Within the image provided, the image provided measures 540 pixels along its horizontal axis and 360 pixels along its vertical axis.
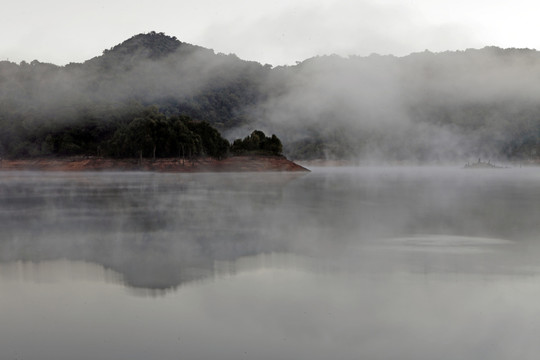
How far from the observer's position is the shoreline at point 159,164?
111875 mm

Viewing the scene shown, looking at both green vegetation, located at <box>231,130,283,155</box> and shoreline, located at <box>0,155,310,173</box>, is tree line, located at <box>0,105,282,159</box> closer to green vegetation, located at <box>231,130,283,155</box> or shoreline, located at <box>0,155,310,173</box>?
green vegetation, located at <box>231,130,283,155</box>

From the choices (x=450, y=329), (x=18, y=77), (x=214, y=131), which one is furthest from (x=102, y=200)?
(x=18, y=77)

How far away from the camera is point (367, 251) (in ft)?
48.6

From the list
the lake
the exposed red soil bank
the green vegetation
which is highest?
the green vegetation

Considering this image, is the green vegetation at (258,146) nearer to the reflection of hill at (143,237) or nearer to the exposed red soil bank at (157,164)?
the exposed red soil bank at (157,164)

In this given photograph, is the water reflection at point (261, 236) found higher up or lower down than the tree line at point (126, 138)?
lower down

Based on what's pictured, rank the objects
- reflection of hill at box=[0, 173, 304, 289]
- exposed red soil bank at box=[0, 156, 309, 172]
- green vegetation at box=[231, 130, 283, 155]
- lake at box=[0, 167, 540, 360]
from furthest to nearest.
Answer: green vegetation at box=[231, 130, 283, 155]
exposed red soil bank at box=[0, 156, 309, 172]
reflection of hill at box=[0, 173, 304, 289]
lake at box=[0, 167, 540, 360]

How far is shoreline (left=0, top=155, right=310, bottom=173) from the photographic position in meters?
112

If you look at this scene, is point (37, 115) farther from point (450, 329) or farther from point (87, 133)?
point (450, 329)

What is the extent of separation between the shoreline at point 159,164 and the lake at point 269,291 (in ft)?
304

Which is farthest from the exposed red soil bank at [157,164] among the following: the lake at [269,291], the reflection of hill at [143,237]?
the lake at [269,291]

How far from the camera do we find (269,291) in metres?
10.5

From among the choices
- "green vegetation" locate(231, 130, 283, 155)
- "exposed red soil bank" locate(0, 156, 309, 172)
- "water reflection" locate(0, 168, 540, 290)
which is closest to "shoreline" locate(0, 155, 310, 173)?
"exposed red soil bank" locate(0, 156, 309, 172)

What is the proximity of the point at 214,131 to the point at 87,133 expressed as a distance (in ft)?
111
